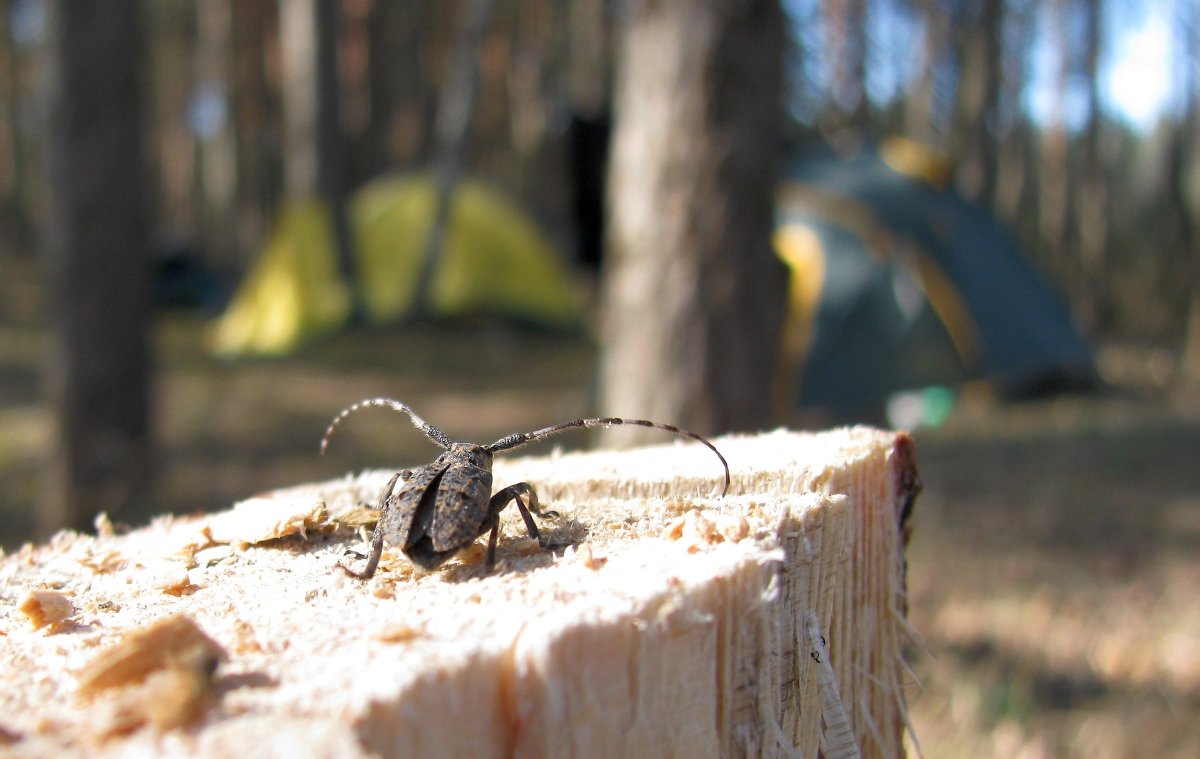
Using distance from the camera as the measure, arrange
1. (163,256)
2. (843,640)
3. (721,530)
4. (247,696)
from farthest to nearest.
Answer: (163,256) → (843,640) → (721,530) → (247,696)

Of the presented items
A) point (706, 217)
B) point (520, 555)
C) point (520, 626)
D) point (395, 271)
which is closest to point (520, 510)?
point (520, 555)

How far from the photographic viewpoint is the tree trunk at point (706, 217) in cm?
429

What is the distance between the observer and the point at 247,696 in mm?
986

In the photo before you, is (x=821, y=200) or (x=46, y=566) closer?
(x=46, y=566)

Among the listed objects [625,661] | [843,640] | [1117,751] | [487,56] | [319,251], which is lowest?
[1117,751]

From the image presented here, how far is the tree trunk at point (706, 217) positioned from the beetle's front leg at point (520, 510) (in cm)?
277

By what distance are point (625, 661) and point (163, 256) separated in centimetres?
2048

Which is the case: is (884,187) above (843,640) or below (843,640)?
above

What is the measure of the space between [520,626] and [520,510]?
42 cm

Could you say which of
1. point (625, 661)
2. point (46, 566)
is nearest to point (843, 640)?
point (625, 661)

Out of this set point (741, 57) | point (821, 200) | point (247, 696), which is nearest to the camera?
point (247, 696)

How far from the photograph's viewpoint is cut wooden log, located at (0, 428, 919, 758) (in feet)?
3.21

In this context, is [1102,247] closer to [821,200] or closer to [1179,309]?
[1179,309]

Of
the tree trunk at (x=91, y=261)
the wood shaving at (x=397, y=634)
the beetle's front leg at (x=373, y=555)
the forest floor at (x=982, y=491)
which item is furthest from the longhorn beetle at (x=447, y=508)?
the tree trunk at (x=91, y=261)
